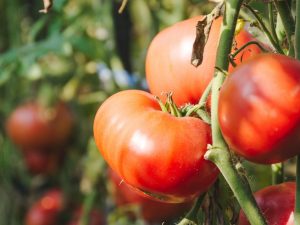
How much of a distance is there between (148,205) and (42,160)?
0.82m

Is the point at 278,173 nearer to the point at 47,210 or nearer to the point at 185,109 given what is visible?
the point at 185,109

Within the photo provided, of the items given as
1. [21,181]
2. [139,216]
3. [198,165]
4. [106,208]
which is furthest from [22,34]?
[198,165]

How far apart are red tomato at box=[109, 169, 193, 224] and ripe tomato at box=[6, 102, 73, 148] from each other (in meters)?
0.73

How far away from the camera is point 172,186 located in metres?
0.71

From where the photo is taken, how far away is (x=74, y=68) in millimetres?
2414

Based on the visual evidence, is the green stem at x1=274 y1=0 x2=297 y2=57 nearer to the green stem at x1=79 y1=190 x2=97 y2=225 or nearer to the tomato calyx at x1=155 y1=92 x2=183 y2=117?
the tomato calyx at x1=155 y1=92 x2=183 y2=117

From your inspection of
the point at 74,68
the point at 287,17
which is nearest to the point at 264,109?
the point at 287,17

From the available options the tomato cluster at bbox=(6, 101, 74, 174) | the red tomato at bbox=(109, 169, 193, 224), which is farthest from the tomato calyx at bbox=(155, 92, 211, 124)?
the tomato cluster at bbox=(6, 101, 74, 174)

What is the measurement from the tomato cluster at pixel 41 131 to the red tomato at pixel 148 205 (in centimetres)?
74

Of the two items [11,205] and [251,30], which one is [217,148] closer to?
[251,30]

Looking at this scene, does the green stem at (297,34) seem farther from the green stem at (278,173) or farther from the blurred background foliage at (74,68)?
the blurred background foliage at (74,68)

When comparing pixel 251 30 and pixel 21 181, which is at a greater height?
pixel 251 30

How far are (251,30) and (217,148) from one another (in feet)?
0.79

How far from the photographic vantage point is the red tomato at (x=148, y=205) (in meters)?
1.77
